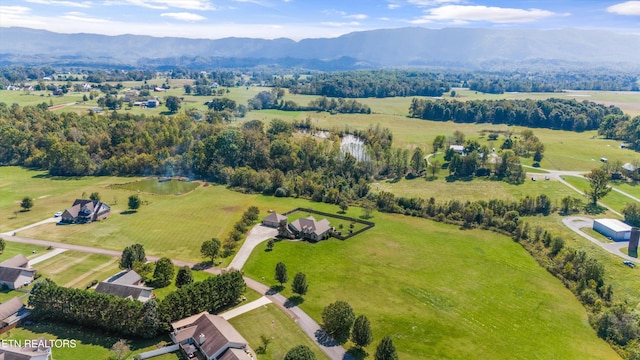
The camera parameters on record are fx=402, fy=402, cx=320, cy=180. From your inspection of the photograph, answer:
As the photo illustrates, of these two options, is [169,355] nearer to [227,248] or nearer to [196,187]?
[227,248]

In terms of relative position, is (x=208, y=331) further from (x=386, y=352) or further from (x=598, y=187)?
(x=598, y=187)

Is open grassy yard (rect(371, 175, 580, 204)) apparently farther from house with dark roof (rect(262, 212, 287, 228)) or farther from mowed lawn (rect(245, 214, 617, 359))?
house with dark roof (rect(262, 212, 287, 228))

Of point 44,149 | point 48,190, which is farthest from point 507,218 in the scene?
point 44,149

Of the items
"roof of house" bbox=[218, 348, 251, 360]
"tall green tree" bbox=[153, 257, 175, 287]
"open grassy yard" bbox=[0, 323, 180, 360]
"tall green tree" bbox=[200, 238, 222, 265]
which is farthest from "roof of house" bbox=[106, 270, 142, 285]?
"roof of house" bbox=[218, 348, 251, 360]

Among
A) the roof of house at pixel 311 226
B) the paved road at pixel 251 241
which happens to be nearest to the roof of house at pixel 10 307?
the paved road at pixel 251 241

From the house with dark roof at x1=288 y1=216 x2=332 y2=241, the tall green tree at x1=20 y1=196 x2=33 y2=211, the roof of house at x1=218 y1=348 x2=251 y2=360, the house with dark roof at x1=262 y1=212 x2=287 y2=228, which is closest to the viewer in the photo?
the roof of house at x1=218 y1=348 x2=251 y2=360

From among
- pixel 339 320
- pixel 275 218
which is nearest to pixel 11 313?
pixel 339 320
